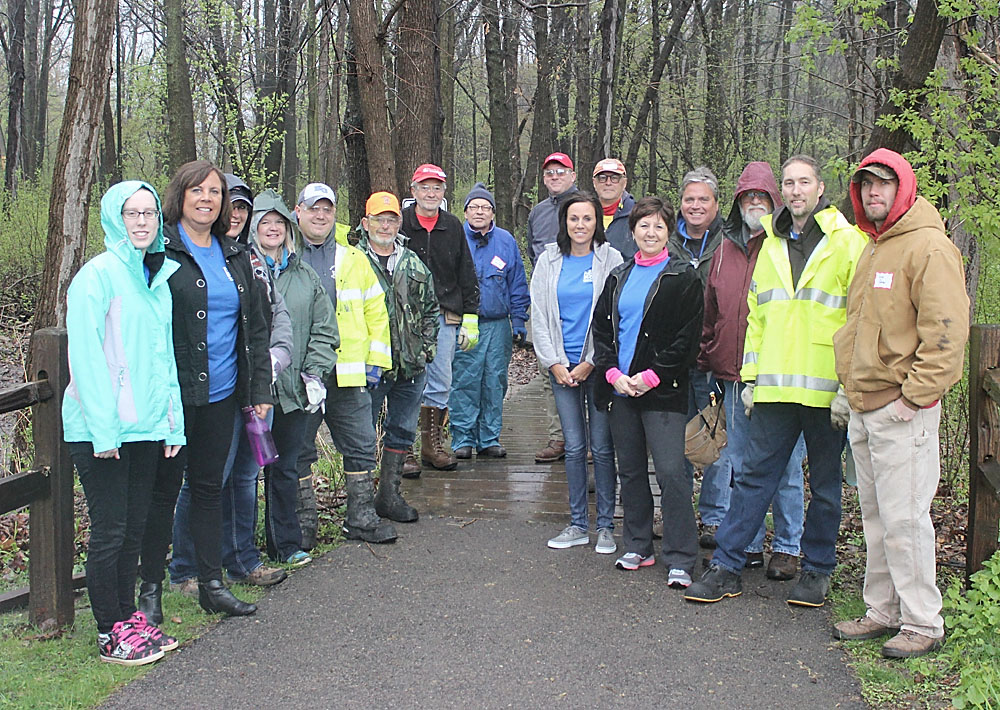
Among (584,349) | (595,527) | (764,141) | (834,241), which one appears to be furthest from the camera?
(764,141)

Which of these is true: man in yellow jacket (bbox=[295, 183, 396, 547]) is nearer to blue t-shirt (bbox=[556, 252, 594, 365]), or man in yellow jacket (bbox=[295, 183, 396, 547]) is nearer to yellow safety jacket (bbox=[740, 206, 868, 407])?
blue t-shirt (bbox=[556, 252, 594, 365])

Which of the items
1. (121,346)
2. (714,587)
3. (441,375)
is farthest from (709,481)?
(121,346)

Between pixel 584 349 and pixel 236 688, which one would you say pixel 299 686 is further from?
pixel 584 349

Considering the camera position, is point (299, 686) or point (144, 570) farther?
point (144, 570)

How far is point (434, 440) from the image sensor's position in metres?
7.75

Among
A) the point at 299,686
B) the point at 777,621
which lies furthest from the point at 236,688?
the point at 777,621

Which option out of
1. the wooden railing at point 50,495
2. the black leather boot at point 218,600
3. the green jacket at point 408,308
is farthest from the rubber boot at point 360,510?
the wooden railing at point 50,495

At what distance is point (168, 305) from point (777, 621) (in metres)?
3.36

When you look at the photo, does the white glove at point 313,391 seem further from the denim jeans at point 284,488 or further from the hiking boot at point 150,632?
the hiking boot at point 150,632

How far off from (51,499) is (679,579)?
3.26m

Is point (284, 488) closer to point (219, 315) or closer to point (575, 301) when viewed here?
point (219, 315)

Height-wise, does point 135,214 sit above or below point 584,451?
above

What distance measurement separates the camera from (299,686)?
4.04 metres

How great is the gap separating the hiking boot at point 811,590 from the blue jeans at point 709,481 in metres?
1.11
